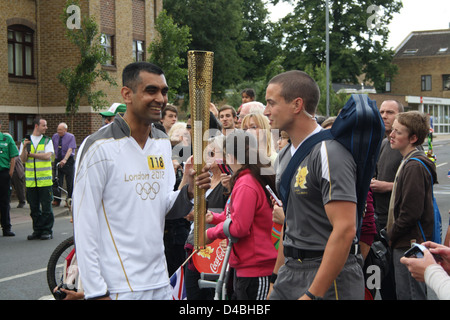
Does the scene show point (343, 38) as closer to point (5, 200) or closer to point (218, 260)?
point (5, 200)

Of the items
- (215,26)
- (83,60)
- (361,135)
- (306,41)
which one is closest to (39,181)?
(83,60)

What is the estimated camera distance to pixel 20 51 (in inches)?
848

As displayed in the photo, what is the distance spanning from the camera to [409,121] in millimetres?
5008

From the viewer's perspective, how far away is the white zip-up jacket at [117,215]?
3002 millimetres

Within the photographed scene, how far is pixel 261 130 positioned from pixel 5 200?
7119 mm

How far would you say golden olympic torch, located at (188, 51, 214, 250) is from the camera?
309 centimetres

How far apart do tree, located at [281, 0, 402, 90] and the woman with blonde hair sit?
42.4m

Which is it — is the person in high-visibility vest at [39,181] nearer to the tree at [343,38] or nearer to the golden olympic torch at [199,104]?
the golden olympic torch at [199,104]

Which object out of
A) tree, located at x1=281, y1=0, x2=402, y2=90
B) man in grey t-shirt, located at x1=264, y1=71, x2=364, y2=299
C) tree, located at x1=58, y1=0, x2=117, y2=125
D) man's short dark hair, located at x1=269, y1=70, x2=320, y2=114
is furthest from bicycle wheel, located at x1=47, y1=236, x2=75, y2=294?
tree, located at x1=281, y1=0, x2=402, y2=90

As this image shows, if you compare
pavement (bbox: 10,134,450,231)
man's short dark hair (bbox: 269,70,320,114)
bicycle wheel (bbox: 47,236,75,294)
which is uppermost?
man's short dark hair (bbox: 269,70,320,114)

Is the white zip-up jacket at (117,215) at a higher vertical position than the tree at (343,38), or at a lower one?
lower

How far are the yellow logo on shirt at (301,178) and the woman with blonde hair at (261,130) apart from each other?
2.38 m

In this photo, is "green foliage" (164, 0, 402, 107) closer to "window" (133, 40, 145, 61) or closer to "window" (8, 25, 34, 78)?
"window" (133, 40, 145, 61)

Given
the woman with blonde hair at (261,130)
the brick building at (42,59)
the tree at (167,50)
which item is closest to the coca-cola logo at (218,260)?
the woman with blonde hair at (261,130)
